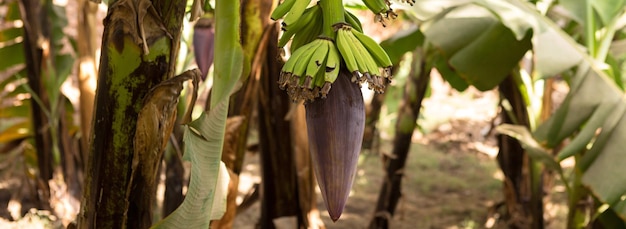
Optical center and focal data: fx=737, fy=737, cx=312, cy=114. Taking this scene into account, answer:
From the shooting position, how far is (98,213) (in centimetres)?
71

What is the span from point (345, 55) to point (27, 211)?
2181 mm

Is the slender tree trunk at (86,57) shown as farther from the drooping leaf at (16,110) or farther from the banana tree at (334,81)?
the banana tree at (334,81)

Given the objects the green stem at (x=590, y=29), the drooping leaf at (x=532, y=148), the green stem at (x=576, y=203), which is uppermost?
the green stem at (x=590, y=29)

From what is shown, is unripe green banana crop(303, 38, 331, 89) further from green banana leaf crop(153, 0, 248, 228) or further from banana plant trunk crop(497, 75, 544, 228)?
banana plant trunk crop(497, 75, 544, 228)

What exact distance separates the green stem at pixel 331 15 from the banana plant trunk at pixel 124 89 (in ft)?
0.73

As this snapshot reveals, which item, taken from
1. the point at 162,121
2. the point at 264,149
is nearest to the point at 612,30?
the point at 264,149

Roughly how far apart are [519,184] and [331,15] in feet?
6.01

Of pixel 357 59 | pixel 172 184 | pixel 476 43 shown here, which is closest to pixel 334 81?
pixel 357 59

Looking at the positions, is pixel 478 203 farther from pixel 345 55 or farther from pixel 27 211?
pixel 345 55

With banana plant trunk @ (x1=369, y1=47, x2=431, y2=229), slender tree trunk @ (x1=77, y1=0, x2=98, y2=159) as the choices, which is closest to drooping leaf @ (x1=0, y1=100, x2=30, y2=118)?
slender tree trunk @ (x1=77, y1=0, x2=98, y2=159)

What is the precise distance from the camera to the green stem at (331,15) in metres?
0.50

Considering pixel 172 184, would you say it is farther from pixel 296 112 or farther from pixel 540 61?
pixel 540 61

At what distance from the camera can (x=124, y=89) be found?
0.67 metres

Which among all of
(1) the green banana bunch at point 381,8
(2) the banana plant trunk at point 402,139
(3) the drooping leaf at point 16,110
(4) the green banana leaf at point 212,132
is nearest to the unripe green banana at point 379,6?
(1) the green banana bunch at point 381,8
